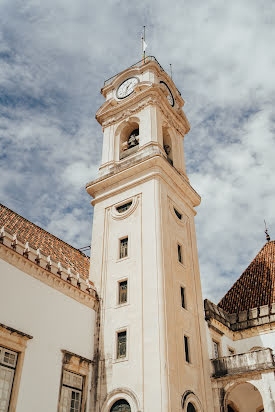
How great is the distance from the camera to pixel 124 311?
2205cm

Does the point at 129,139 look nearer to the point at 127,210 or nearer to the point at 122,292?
the point at 127,210

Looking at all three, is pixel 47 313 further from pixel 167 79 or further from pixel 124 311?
pixel 167 79

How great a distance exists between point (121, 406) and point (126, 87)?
74.0 feet

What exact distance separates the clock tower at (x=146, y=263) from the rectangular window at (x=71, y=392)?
82cm

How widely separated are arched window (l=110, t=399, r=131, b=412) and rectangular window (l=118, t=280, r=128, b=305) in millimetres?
4833

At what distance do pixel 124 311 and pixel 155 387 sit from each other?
433cm

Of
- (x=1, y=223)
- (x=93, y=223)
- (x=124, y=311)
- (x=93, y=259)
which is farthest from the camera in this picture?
(x=93, y=223)

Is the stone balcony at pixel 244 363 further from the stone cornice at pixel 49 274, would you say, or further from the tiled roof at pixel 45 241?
the tiled roof at pixel 45 241

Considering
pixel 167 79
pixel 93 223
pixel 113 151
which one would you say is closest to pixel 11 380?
pixel 93 223

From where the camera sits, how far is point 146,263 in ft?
74.8

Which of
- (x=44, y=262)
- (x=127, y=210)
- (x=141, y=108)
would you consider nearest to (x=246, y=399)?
(x=127, y=210)

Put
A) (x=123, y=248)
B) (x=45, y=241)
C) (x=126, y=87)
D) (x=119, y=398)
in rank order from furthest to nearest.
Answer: (x=126, y=87)
(x=45, y=241)
(x=123, y=248)
(x=119, y=398)

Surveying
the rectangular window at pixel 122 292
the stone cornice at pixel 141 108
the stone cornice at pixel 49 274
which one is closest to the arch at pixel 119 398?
the rectangular window at pixel 122 292

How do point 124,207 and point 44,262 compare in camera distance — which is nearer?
point 44,262
